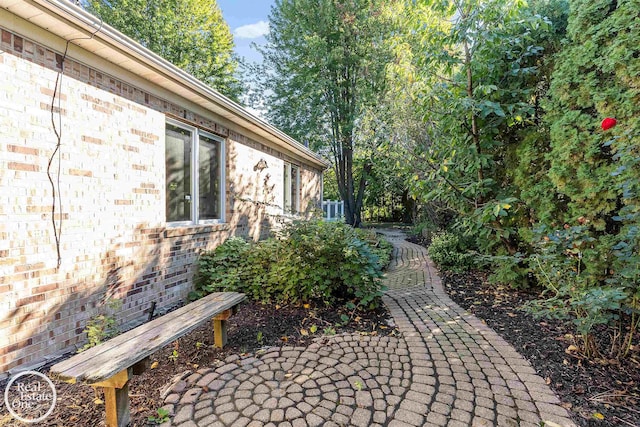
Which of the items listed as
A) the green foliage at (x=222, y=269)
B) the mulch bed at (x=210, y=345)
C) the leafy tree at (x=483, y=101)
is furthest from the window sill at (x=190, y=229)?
the leafy tree at (x=483, y=101)

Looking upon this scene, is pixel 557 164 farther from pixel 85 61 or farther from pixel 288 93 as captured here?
pixel 288 93

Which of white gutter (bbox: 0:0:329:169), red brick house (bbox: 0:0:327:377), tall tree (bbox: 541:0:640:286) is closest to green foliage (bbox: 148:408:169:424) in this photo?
red brick house (bbox: 0:0:327:377)

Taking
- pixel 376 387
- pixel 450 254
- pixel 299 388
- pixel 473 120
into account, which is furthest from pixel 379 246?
pixel 299 388

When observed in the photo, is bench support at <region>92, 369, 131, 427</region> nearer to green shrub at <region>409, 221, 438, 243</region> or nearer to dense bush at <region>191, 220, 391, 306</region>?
dense bush at <region>191, 220, 391, 306</region>

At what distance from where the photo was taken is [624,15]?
3.07 metres

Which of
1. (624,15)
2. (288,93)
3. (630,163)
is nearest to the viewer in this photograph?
(630,163)

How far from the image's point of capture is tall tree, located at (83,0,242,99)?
14391 millimetres

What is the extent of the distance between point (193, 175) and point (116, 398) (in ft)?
11.8

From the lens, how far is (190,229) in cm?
475

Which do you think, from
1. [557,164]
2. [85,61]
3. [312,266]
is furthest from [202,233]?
[557,164]

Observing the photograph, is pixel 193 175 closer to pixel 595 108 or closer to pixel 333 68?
pixel 595 108

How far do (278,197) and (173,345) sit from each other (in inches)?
223

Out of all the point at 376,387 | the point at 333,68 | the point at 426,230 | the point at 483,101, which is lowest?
the point at 376,387
